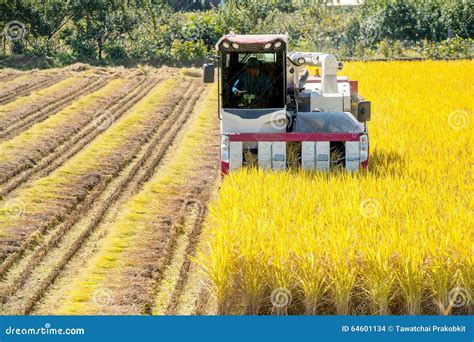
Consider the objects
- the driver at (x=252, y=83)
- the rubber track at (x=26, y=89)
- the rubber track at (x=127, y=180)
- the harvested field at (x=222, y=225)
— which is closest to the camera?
the harvested field at (x=222, y=225)

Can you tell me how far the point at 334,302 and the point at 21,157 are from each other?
10.0 m

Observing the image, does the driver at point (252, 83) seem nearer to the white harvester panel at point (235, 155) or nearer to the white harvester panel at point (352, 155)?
the white harvester panel at point (235, 155)

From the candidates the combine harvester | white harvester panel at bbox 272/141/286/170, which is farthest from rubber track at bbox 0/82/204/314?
white harvester panel at bbox 272/141/286/170

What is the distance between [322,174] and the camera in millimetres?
12359

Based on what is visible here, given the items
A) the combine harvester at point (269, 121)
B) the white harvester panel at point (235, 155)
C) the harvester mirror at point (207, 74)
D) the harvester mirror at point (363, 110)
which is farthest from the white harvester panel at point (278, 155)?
the harvester mirror at point (363, 110)

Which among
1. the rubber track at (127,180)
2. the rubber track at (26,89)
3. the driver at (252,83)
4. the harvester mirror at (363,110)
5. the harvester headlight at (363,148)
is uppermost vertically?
the driver at (252,83)

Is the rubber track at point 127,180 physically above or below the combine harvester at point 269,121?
below

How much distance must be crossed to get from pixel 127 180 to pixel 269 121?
10.2 feet

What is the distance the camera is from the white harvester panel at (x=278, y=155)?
1321 cm

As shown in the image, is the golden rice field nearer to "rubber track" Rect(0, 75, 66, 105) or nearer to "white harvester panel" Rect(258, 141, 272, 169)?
"white harvester panel" Rect(258, 141, 272, 169)

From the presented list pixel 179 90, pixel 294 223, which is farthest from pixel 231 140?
pixel 179 90

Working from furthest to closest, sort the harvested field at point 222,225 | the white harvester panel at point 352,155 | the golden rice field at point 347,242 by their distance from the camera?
the white harvester panel at point 352,155 → the harvested field at point 222,225 → the golden rice field at point 347,242

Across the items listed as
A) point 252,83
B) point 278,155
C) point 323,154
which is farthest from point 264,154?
point 252,83

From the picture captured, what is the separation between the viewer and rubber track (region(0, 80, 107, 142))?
19953 millimetres
